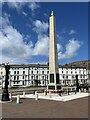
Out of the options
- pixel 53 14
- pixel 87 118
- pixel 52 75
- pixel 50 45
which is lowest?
pixel 87 118

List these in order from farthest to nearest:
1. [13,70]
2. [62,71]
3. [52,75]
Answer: [62,71], [13,70], [52,75]

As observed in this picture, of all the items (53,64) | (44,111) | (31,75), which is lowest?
(44,111)

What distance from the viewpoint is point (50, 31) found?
3347cm

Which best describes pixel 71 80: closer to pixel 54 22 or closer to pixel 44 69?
pixel 44 69

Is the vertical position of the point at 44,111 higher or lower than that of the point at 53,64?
lower

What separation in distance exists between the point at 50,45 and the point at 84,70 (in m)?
73.7

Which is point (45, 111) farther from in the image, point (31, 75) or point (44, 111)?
point (31, 75)

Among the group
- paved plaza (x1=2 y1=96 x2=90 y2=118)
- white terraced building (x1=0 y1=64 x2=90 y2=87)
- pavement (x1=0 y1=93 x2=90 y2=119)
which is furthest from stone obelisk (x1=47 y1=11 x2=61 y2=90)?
white terraced building (x1=0 y1=64 x2=90 y2=87)

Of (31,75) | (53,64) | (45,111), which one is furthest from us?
(31,75)

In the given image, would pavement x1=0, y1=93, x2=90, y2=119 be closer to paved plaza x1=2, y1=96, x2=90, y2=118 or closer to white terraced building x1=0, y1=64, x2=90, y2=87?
paved plaza x1=2, y1=96, x2=90, y2=118

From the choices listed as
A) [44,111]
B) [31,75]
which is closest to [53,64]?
[44,111]

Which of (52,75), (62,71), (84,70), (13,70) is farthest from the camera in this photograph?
(84,70)

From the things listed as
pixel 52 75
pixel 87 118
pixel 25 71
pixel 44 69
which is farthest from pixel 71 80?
pixel 87 118

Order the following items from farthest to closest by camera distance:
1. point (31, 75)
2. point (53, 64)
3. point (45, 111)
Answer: point (31, 75) → point (53, 64) → point (45, 111)
